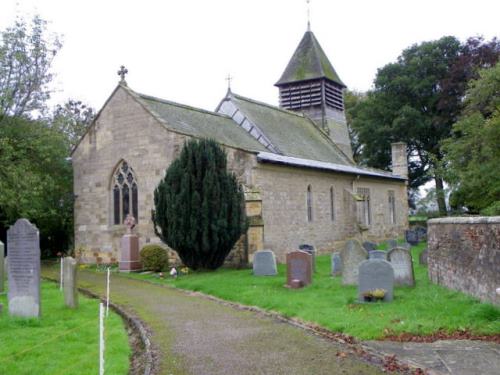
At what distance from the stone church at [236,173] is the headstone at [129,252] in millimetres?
1133

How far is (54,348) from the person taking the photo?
322 inches

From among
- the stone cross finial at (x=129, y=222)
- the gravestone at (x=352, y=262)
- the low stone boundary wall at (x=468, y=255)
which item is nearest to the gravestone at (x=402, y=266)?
the low stone boundary wall at (x=468, y=255)

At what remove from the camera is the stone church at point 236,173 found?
2103 cm

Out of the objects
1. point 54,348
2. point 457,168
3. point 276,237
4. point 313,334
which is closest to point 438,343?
point 313,334

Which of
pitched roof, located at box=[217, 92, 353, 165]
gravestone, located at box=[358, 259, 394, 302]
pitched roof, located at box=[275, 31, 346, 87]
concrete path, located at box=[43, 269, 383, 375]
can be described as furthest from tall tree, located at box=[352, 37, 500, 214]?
concrete path, located at box=[43, 269, 383, 375]

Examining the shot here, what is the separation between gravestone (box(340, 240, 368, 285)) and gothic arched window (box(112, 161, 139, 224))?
419 inches

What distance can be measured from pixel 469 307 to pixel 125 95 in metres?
16.7

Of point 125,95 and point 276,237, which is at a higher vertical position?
point 125,95

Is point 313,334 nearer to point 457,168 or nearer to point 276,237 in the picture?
point 276,237

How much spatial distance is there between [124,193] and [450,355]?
1731 cm

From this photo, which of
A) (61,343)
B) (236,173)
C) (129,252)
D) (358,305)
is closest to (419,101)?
(236,173)

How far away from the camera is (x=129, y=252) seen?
65.1 ft

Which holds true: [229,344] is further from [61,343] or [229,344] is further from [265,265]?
[265,265]

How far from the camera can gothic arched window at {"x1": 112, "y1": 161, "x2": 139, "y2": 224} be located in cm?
2217
